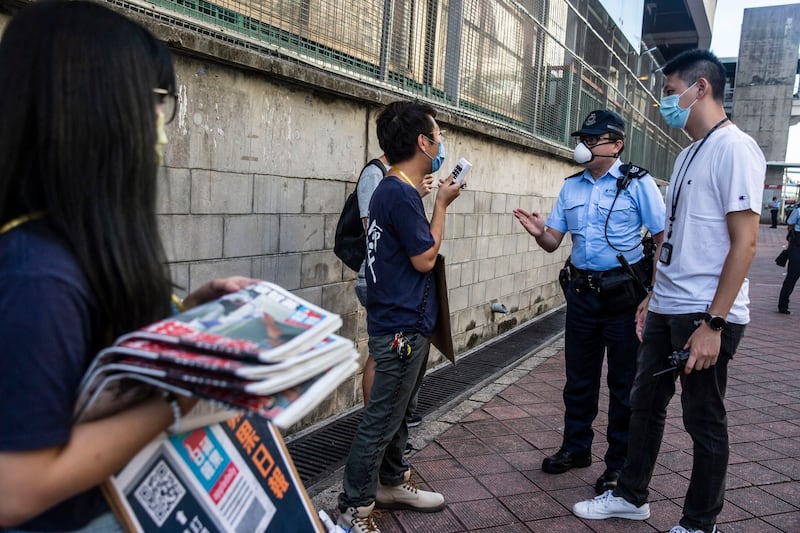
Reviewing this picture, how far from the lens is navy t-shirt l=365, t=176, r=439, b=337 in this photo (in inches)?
105

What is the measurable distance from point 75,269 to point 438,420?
12.0ft

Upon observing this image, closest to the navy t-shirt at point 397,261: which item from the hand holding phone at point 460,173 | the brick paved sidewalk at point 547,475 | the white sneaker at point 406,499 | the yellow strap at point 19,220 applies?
the hand holding phone at point 460,173

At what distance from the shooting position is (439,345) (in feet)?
9.78

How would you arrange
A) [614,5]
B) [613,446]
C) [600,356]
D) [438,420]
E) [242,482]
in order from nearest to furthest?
[242,482] → [613,446] → [600,356] → [438,420] → [614,5]

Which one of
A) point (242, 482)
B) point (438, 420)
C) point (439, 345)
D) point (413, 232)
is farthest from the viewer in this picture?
point (438, 420)

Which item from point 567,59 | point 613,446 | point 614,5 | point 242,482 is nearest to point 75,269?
point 242,482

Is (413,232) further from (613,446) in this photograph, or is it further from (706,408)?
(613,446)

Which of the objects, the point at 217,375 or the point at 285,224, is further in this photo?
the point at 285,224

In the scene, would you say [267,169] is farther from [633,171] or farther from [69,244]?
[69,244]

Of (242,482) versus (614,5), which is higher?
(614,5)

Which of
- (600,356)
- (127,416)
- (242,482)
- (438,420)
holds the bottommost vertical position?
(438,420)

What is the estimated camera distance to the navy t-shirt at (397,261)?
2.68 m

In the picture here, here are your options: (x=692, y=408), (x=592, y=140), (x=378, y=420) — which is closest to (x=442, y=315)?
(x=378, y=420)

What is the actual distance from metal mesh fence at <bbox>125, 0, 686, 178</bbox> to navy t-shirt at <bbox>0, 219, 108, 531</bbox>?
243 centimetres
